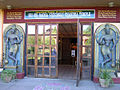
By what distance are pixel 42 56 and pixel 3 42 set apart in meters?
2.16

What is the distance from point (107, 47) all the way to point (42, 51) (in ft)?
10.1

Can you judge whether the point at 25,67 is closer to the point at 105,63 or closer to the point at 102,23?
the point at 105,63

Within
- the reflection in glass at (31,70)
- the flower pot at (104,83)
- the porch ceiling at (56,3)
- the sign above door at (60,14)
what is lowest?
the flower pot at (104,83)

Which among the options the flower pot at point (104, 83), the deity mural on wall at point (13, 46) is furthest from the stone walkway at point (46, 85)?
the deity mural on wall at point (13, 46)

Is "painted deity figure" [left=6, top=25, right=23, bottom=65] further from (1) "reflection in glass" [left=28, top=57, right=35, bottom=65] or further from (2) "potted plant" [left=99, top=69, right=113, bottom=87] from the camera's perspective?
(2) "potted plant" [left=99, top=69, right=113, bottom=87]

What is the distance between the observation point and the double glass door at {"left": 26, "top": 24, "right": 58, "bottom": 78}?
6543 millimetres

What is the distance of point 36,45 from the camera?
6.65 meters

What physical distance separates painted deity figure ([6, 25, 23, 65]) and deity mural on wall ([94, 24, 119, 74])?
381 cm

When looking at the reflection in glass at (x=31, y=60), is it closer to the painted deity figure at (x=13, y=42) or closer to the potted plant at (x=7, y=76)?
the painted deity figure at (x=13, y=42)

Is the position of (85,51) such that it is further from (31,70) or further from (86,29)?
(31,70)

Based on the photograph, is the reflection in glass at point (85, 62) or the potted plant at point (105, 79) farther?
the reflection in glass at point (85, 62)

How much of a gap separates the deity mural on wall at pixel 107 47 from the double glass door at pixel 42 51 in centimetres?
198

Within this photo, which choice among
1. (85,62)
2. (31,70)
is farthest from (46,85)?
(85,62)

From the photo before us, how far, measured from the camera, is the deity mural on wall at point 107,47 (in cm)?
603
